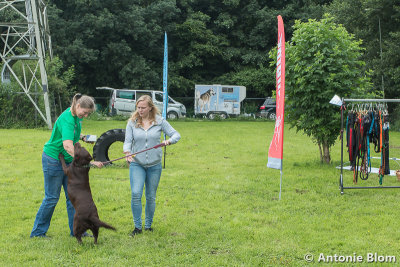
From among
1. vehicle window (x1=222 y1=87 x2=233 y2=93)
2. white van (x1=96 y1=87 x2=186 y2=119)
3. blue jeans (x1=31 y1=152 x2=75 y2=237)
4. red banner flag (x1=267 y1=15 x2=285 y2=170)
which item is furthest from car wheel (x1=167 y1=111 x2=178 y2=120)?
blue jeans (x1=31 y1=152 x2=75 y2=237)

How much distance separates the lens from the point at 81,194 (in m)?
4.93

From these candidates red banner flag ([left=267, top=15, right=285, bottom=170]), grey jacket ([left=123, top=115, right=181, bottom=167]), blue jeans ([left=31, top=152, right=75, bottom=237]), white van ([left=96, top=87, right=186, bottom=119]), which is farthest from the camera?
white van ([left=96, top=87, right=186, bottom=119])

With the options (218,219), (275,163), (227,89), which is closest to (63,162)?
(218,219)

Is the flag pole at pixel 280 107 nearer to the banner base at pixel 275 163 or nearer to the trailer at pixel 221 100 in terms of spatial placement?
the banner base at pixel 275 163

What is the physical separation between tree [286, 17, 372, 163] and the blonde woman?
17.9 ft

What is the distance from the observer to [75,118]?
197 inches

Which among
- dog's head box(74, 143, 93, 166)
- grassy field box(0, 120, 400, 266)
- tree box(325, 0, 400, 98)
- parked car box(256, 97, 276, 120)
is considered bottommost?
grassy field box(0, 120, 400, 266)

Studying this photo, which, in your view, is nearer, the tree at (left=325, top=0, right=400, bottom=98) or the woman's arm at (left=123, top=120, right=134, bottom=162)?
the woman's arm at (left=123, top=120, right=134, bottom=162)

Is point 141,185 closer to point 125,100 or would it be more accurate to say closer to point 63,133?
point 63,133

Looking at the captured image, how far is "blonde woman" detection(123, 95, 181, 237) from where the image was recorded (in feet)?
17.2

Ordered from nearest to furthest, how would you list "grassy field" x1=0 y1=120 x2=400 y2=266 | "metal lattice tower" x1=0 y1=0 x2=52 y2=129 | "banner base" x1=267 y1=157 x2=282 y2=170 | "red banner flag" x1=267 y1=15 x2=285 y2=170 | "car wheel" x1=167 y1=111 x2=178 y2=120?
"grassy field" x1=0 y1=120 x2=400 y2=266 < "red banner flag" x1=267 y1=15 x2=285 y2=170 < "banner base" x1=267 y1=157 x2=282 y2=170 < "metal lattice tower" x1=0 y1=0 x2=52 y2=129 < "car wheel" x1=167 y1=111 x2=178 y2=120

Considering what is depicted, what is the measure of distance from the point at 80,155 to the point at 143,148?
774 mm

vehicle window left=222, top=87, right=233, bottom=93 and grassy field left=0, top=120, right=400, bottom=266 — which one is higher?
vehicle window left=222, top=87, right=233, bottom=93

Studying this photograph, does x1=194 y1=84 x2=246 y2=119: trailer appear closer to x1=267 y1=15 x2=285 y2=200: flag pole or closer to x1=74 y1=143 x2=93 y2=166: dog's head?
x1=267 y1=15 x2=285 y2=200: flag pole
